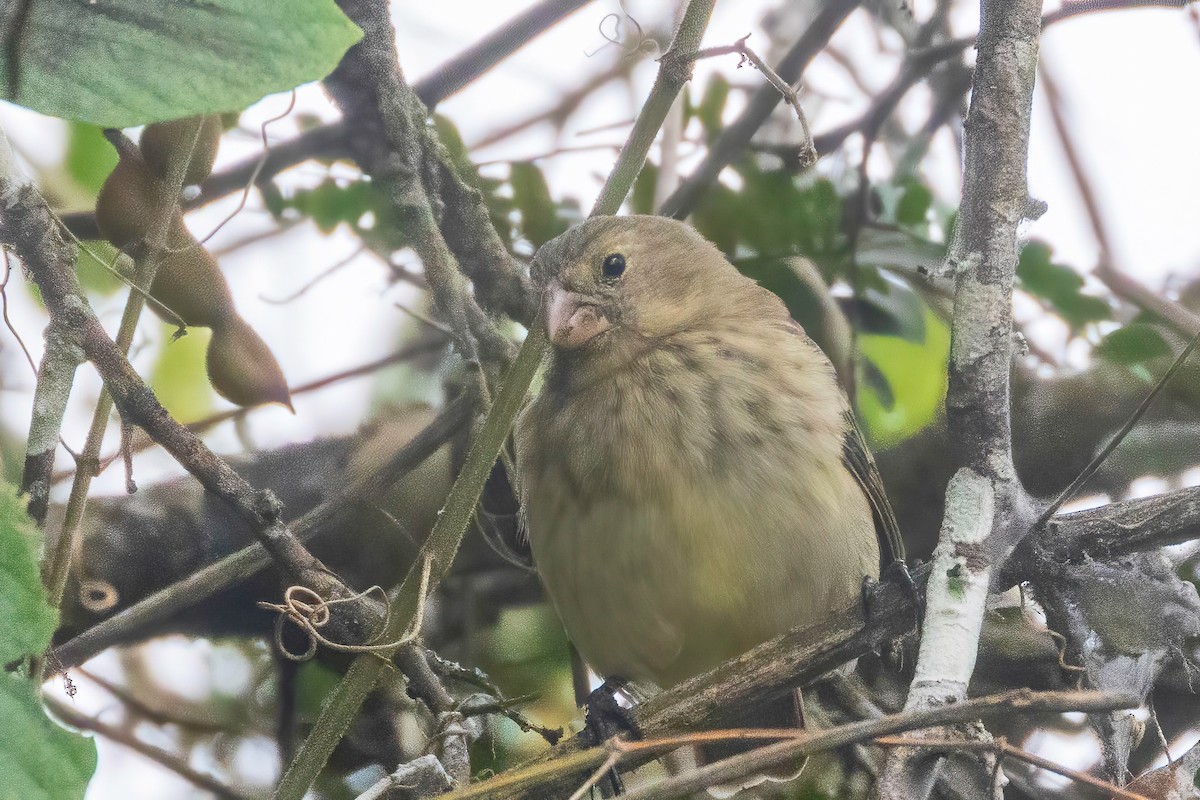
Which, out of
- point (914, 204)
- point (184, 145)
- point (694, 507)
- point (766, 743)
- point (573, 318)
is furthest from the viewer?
point (914, 204)

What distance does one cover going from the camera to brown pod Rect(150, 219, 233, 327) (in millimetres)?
2090

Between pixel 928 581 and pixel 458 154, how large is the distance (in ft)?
5.18

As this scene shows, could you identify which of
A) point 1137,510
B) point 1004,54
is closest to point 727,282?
point 1004,54

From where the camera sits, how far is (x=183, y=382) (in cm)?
269

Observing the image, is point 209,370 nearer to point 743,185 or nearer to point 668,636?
point 668,636

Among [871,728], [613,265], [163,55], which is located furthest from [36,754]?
[613,265]

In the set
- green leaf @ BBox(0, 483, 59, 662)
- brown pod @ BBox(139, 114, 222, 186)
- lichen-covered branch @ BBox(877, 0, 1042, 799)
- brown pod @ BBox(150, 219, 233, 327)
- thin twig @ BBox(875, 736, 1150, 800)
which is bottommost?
thin twig @ BBox(875, 736, 1150, 800)

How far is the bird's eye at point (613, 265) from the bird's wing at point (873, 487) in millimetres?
601

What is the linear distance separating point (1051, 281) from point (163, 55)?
2432 millimetres

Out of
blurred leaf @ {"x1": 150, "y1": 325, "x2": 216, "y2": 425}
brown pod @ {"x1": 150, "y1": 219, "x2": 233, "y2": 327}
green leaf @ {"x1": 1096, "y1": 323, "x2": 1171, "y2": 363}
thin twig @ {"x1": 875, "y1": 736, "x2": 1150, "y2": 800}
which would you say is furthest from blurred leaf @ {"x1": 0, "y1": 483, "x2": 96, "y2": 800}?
green leaf @ {"x1": 1096, "y1": 323, "x2": 1171, "y2": 363}

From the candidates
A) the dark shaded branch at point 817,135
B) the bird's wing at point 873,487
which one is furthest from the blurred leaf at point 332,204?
the bird's wing at point 873,487

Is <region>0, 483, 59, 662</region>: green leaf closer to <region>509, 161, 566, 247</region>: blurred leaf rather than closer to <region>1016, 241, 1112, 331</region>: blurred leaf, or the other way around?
<region>509, 161, 566, 247</region>: blurred leaf

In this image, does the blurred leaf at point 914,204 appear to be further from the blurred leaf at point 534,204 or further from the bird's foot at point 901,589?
the bird's foot at point 901,589

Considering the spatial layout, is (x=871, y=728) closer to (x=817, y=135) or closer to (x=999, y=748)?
(x=999, y=748)
